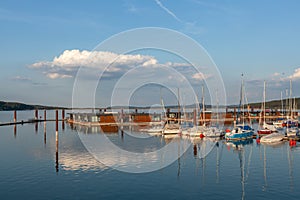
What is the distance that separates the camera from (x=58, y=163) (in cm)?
4531

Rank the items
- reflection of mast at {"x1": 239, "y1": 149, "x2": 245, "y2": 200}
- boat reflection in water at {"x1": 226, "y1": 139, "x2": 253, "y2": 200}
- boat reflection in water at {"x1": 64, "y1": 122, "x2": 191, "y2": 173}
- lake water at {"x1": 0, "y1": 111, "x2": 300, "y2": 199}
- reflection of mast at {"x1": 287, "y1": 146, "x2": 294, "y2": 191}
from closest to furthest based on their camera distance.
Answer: lake water at {"x1": 0, "y1": 111, "x2": 300, "y2": 199} → reflection of mast at {"x1": 239, "y1": 149, "x2": 245, "y2": 200} → reflection of mast at {"x1": 287, "y1": 146, "x2": 294, "y2": 191} → boat reflection in water at {"x1": 226, "y1": 139, "x2": 253, "y2": 200} → boat reflection in water at {"x1": 64, "y1": 122, "x2": 191, "y2": 173}

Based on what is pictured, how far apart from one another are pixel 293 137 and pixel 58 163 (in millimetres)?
51765

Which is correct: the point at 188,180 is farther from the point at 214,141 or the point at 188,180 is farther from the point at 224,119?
the point at 224,119

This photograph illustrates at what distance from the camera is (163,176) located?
37.4 metres

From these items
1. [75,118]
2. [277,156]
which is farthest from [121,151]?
[75,118]

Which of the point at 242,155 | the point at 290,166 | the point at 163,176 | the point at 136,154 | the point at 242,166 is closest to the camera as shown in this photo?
the point at 163,176

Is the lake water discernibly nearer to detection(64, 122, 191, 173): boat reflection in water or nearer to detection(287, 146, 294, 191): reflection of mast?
detection(287, 146, 294, 191): reflection of mast

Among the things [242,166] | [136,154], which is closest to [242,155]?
[242,166]

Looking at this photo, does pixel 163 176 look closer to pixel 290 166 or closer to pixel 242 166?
pixel 242 166

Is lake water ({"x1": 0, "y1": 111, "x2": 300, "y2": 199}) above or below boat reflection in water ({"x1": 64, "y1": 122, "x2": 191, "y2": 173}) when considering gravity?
below

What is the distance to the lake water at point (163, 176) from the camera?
30188 millimetres

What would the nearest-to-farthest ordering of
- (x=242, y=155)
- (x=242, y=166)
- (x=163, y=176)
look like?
1. (x=163, y=176)
2. (x=242, y=166)
3. (x=242, y=155)

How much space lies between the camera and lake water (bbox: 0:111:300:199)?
3019 cm

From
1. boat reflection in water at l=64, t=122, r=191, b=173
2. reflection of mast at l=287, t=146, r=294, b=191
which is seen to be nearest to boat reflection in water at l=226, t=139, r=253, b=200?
reflection of mast at l=287, t=146, r=294, b=191
